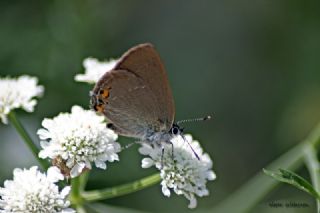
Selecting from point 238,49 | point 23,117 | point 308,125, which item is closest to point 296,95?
point 308,125

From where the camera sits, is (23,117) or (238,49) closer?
(23,117)

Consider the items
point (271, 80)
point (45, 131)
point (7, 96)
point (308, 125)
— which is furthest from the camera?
point (271, 80)

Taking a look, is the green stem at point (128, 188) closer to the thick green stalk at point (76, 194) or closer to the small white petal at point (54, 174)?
the thick green stalk at point (76, 194)

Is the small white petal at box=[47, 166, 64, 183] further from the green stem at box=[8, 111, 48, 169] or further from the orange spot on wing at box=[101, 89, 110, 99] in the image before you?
the orange spot on wing at box=[101, 89, 110, 99]

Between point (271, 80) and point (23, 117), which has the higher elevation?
point (23, 117)

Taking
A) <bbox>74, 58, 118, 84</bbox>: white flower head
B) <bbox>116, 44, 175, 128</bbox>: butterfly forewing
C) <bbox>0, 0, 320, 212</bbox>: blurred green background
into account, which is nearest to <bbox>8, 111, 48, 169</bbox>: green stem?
<bbox>74, 58, 118, 84</bbox>: white flower head

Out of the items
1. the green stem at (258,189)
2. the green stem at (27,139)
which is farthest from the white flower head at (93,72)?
the green stem at (258,189)

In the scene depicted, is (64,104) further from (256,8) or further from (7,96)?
(256,8)
